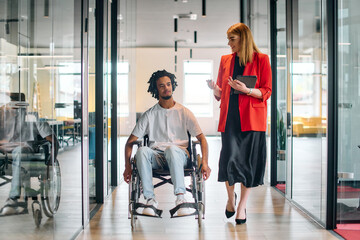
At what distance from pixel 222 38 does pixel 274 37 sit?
24.4 feet

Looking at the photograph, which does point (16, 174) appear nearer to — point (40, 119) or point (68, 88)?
point (40, 119)

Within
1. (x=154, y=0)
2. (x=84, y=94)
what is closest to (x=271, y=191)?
(x=84, y=94)

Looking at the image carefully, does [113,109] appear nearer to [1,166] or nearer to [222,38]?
[1,166]

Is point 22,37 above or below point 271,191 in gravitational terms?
above

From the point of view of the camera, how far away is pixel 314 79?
339 centimetres

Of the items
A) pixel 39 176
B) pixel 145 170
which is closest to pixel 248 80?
pixel 145 170

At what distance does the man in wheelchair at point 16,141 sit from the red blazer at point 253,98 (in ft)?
5.28

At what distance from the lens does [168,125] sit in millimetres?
3275

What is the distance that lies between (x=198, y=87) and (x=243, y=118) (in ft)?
36.6

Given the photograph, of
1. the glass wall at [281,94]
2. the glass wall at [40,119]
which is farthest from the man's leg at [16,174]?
the glass wall at [281,94]

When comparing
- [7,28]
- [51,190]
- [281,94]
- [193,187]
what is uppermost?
[7,28]

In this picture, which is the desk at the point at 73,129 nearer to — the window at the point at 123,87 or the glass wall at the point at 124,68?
the glass wall at the point at 124,68

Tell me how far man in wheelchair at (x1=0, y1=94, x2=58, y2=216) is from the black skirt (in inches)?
63.1

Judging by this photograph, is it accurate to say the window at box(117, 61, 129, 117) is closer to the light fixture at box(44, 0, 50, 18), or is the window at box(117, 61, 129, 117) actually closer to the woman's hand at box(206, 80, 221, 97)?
the woman's hand at box(206, 80, 221, 97)
